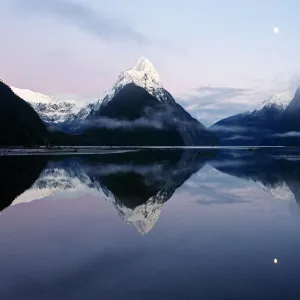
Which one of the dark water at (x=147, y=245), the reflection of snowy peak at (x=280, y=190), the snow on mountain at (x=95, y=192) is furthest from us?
the reflection of snowy peak at (x=280, y=190)

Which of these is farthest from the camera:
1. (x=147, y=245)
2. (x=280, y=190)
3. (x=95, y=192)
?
(x=280, y=190)

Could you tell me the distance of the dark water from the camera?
16594 millimetres

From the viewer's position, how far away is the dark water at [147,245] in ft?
54.4

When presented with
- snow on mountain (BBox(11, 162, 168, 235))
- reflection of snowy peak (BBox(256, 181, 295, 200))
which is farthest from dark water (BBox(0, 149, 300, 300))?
reflection of snowy peak (BBox(256, 181, 295, 200))

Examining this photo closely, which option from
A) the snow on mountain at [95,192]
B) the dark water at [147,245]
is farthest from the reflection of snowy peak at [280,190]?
the snow on mountain at [95,192]

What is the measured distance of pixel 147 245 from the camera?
24.0 meters

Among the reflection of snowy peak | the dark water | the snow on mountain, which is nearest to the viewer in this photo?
the dark water

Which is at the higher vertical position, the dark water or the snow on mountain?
the snow on mountain

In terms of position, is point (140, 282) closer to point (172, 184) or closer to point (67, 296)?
point (67, 296)

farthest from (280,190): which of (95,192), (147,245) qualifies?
(147,245)

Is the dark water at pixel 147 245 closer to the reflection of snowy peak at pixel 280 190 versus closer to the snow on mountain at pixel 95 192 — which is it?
the snow on mountain at pixel 95 192

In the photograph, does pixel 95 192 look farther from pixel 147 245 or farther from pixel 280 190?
pixel 147 245

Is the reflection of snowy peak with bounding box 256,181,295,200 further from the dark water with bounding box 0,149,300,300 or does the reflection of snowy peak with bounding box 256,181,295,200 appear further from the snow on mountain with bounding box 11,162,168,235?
the snow on mountain with bounding box 11,162,168,235

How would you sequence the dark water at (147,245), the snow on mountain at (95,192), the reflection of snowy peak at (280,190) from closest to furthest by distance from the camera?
the dark water at (147,245), the snow on mountain at (95,192), the reflection of snowy peak at (280,190)
